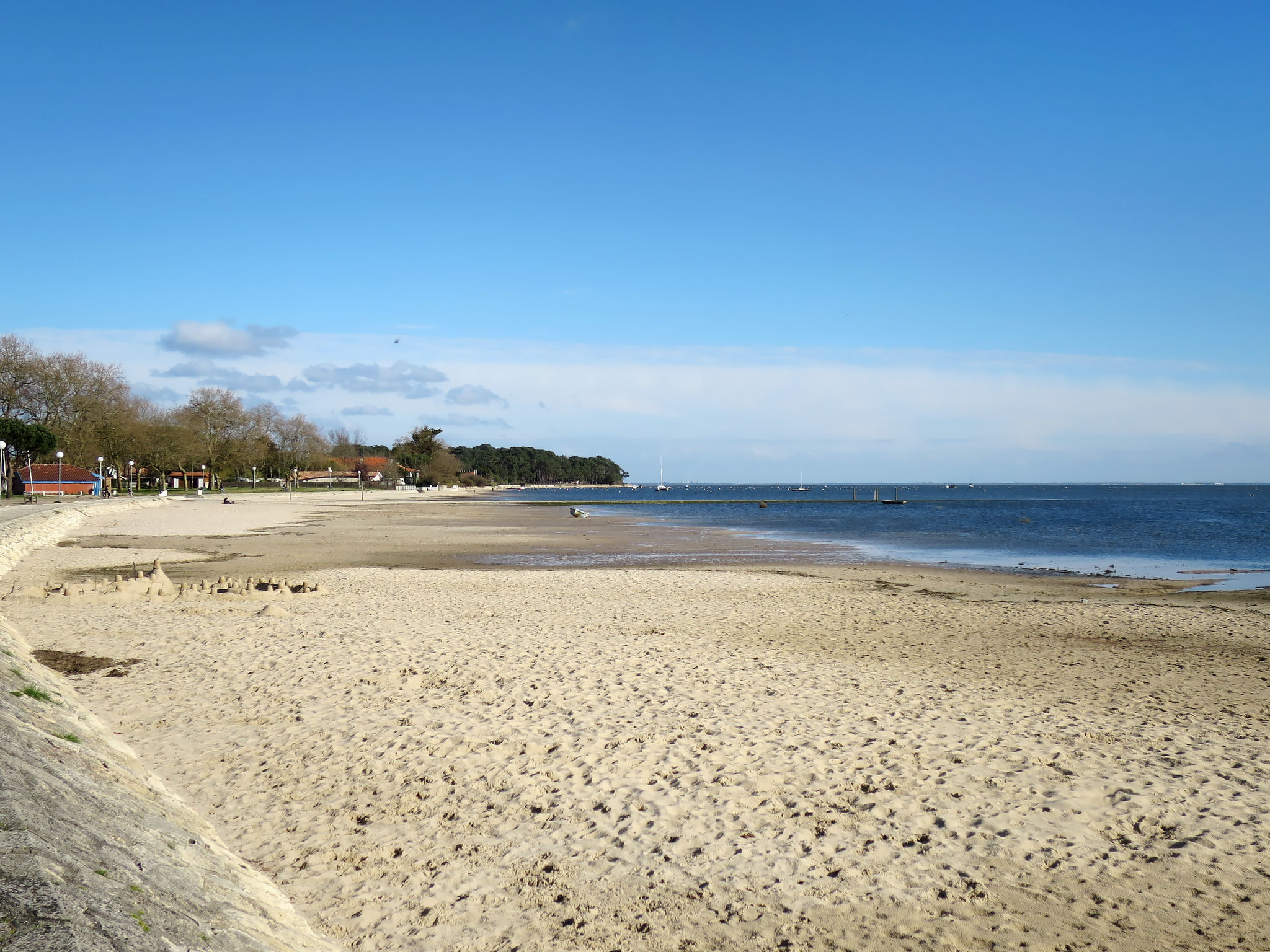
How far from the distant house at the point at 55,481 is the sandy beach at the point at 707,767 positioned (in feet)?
209

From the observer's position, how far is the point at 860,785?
21.8ft

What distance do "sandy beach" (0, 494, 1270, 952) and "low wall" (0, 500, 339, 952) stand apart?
0.46m

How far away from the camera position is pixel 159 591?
1534 cm

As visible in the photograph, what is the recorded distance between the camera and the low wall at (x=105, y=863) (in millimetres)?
3105

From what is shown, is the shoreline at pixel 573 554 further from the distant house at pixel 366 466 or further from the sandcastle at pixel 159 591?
the distant house at pixel 366 466

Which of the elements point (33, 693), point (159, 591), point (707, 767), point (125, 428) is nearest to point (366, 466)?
point (125, 428)

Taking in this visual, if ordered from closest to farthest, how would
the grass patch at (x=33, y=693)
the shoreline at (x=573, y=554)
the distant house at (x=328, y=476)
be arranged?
the grass patch at (x=33, y=693) < the shoreline at (x=573, y=554) < the distant house at (x=328, y=476)

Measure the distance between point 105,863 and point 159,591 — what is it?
42.9 ft

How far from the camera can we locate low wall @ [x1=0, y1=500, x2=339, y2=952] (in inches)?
122

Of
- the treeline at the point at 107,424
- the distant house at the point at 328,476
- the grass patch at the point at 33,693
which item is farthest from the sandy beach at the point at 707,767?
the distant house at the point at 328,476

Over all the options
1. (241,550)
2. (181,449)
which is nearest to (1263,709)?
(241,550)

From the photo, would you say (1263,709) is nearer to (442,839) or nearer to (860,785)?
(860,785)

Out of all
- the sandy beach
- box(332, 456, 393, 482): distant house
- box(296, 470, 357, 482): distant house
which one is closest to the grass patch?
the sandy beach

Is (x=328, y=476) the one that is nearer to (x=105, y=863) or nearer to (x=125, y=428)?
(x=125, y=428)
